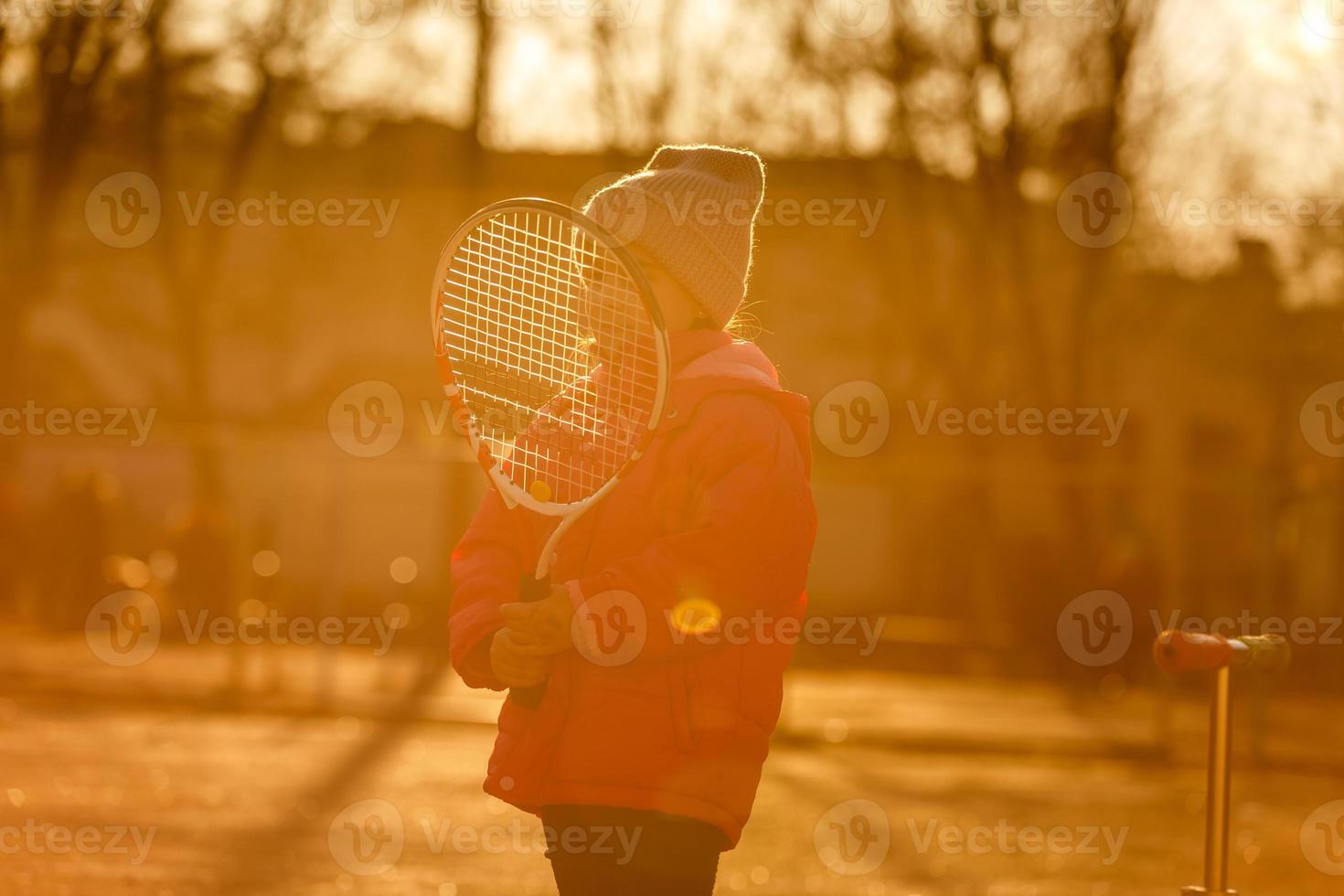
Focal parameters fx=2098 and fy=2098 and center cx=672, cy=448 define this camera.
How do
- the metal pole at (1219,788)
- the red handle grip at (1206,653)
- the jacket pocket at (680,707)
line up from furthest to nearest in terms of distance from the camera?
the metal pole at (1219,788), the red handle grip at (1206,653), the jacket pocket at (680,707)

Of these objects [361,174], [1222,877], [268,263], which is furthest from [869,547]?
[1222,877]

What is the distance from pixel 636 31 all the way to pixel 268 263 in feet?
52.9

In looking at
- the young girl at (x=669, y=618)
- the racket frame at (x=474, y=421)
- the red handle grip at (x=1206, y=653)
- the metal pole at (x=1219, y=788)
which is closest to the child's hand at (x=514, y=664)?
the young girl at (x=669, y=618)

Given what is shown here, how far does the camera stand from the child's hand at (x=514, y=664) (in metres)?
3.52

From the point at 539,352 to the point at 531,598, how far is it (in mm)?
638

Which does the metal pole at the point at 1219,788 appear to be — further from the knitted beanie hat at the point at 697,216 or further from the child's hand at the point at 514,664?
the child's hand at the point at 514,664

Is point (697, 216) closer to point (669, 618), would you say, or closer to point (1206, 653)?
point (669, 618)

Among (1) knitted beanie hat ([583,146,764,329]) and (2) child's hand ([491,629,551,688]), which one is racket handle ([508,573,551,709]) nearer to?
(2) child's hand ([491,629,551,688])

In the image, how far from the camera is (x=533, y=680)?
3.56 m

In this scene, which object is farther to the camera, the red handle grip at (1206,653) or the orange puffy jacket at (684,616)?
the red handle grip at (1206,653)

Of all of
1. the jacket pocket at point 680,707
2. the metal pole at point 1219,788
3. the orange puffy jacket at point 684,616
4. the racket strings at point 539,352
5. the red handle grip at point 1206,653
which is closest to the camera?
the orange puffy jacket at point 684,616

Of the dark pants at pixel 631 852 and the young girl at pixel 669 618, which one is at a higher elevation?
the young girl at pixel 669 618

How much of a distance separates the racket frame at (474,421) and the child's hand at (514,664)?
0.14 metres

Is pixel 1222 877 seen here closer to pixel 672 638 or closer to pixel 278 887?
pixel 672 638
